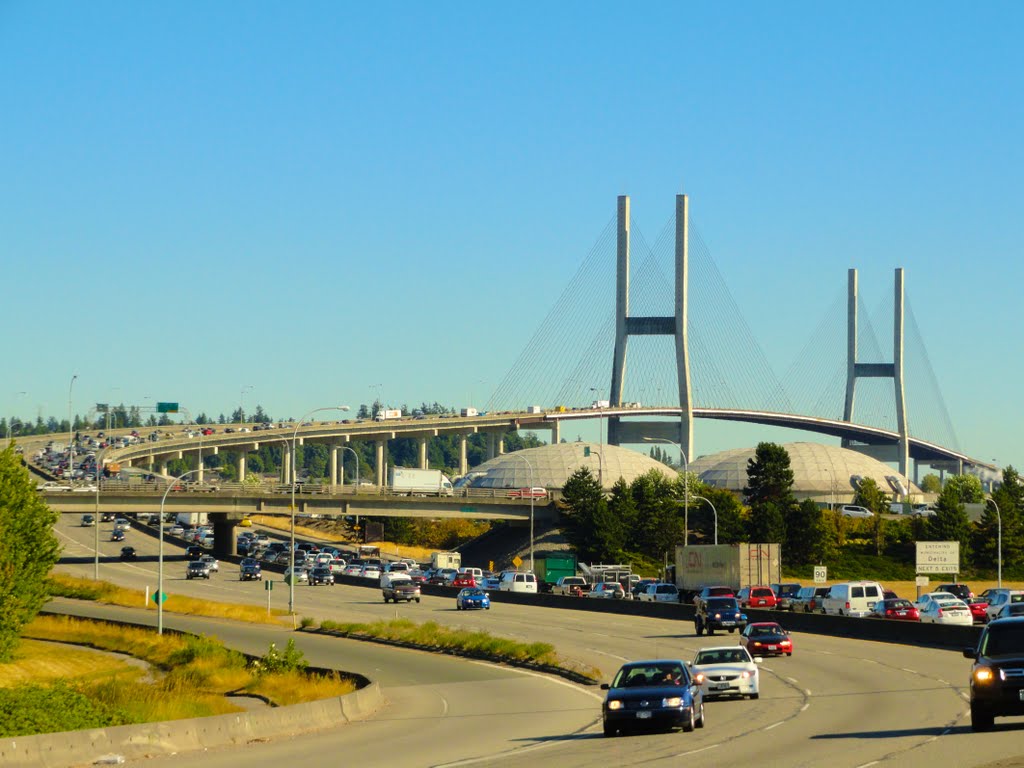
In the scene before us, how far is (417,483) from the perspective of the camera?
474ft

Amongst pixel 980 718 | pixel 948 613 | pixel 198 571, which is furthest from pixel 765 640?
pixel 198 571

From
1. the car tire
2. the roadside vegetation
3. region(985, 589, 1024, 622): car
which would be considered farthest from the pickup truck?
the car tire

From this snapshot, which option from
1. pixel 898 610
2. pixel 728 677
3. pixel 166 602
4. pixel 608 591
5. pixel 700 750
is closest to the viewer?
pixel 700 750

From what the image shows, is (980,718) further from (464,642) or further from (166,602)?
(166,602)

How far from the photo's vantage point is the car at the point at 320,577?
101938 mm

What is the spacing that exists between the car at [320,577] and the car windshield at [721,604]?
4619 centimetres

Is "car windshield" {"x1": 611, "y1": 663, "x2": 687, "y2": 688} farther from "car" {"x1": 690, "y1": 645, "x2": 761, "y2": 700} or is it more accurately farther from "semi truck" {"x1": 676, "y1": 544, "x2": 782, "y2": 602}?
"semi truck" {"x1": 676, "y1": 544, "x2": 782, "y2": 602}

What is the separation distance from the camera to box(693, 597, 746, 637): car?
191ft

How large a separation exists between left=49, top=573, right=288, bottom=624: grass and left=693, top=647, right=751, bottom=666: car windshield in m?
36.9

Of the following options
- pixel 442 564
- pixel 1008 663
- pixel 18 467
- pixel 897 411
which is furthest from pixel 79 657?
pixel 897 411

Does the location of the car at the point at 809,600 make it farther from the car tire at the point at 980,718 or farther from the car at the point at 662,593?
the car tire at the point at 980,718

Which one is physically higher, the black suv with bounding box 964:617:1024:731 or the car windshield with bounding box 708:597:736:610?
the black suv with bounding box 964:617:1024:731

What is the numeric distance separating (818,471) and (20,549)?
137 metres

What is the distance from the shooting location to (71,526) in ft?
557
